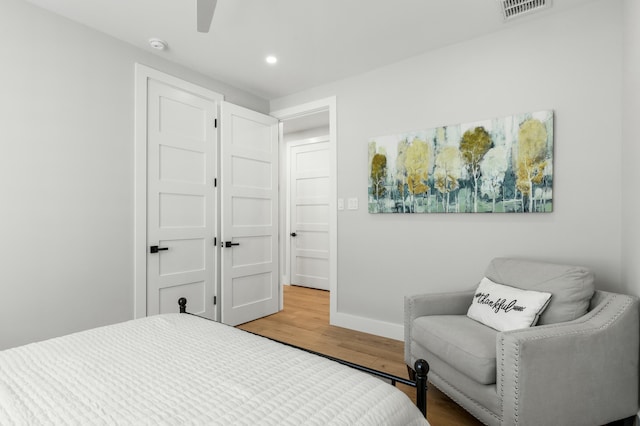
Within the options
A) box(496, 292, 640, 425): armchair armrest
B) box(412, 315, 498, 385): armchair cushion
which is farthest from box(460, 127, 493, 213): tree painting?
box(496, 292, 640, 425): armchair armrest

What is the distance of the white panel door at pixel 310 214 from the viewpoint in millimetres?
5250

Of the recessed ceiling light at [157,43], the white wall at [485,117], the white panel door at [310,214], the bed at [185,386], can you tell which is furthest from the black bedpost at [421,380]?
the white panel door at [310,214]

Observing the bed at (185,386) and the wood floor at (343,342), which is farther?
the wood floor at (343,342)

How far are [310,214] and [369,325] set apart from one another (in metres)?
2.59

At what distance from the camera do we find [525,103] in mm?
2391

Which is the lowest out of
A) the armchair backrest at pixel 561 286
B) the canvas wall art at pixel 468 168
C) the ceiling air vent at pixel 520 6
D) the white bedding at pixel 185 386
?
the white bedding at pixel 185 386

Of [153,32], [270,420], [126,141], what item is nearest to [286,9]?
[153,32]

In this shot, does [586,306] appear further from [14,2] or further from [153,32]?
[14,2]

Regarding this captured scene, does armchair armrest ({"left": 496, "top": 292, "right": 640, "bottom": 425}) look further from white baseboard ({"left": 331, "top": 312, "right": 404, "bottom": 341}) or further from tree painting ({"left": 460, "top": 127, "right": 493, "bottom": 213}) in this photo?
white baseboard ({"left": 331, "top": 312, "right": 404, "bottom": 341})

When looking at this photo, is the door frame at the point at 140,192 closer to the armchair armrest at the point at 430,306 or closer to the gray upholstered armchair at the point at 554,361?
the armchair armrest at the point at 430,306

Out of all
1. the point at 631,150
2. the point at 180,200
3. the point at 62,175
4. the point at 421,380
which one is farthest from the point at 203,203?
the point at 631,150

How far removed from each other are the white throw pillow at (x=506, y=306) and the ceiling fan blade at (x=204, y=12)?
236cm

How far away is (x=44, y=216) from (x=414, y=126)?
2938mm

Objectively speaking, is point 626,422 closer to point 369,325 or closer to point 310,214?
point 369,325
